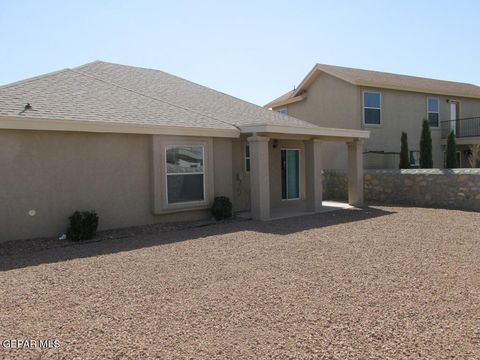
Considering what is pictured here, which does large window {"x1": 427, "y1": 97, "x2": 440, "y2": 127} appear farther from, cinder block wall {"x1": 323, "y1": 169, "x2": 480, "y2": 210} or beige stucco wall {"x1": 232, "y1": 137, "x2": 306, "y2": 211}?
beige stucco wall {"x1": 232, "y1": 137, "x2": 306, "y2": 211}

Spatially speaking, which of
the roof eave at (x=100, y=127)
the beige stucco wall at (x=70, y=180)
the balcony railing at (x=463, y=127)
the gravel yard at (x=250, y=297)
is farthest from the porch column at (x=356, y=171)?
the balcony railing at (x=463, y=127)

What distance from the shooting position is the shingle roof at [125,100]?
10109mm

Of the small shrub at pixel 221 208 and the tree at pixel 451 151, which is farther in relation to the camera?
the tree at pixel 451 151

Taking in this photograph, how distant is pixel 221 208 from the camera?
12.2 metres

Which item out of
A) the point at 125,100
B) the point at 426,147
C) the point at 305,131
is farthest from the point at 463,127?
the point at 125,100

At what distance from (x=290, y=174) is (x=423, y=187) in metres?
5.20

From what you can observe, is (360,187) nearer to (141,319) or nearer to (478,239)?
(478,239)

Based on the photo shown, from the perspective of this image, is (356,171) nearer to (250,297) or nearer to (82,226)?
(82,226)

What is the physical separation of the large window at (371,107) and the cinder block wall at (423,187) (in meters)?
3.40

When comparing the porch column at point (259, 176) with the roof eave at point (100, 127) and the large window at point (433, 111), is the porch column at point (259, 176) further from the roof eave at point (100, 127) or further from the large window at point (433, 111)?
the large window at point (433, 111)

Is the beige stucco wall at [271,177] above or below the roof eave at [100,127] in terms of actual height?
below

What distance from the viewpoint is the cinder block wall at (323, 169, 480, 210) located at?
46.1 feet

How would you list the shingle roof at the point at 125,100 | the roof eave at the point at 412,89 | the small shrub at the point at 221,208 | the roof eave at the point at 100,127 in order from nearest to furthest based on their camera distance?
1. the roof eave at the point at 100,127
2. the shingle roof at the point at 125,100
3. the small shrub at the point at 221,208
4. the roof eave at the point at 412,89

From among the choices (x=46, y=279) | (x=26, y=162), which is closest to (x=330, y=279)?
(x=46, y=279)
